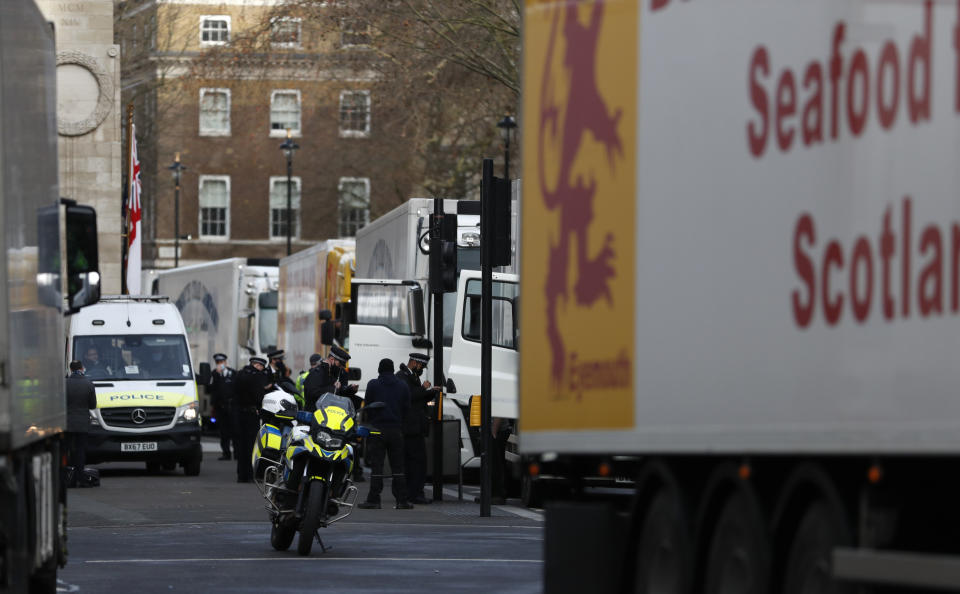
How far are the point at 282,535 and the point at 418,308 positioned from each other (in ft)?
35.7

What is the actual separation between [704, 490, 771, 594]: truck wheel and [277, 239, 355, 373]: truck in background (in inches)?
921

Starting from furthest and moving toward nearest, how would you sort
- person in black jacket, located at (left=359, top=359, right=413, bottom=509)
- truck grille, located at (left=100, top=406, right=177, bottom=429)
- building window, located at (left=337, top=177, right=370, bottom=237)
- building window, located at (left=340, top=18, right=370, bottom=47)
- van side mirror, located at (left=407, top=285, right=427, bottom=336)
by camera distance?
building window, located at (left=337, top=177, right=370, bottom=237) → building window, located at (left=340, top=18, right=370, bottom=47) → truck grille, located at (left=100, top=406, right=177, bottom=429) → van side mirror, located at (left=407, top=285, right=427, bottom=336) → person in black jacket, located at (left=359, top=359, right=413, bottom=509)

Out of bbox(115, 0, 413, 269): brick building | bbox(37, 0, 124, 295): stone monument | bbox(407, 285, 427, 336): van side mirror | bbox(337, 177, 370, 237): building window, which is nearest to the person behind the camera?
bbox(407, 285, 427, 336): van side mirror

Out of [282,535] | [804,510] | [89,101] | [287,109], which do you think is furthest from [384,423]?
[287,109]

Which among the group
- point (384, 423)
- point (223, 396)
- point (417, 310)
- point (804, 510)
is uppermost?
point (417, 310)

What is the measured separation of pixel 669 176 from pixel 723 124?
1.94 ft

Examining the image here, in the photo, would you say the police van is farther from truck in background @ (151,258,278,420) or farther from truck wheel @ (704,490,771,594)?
truck wheel @ (704,490,771,594)

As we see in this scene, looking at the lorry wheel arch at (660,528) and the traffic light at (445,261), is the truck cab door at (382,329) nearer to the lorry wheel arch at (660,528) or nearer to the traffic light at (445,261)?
the traffic light at (445,261)

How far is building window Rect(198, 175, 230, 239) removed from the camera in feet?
286

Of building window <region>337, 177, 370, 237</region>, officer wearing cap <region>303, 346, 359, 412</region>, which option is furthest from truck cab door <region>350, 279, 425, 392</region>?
building window <region>337, 177, 370, 237</region>

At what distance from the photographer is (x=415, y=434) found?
2491cm

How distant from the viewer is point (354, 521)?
71.8 feet

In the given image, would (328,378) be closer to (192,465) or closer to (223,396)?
(192,465)

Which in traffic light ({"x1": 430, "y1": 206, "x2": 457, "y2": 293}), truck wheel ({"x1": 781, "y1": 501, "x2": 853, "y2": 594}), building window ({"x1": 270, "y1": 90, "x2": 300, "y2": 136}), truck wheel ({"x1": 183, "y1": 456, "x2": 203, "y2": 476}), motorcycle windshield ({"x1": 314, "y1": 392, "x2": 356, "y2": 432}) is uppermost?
building window ({"x1": 270, "y1": 90, "x2": 300, "y2": 136})
